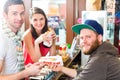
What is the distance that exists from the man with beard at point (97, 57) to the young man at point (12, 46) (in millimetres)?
350

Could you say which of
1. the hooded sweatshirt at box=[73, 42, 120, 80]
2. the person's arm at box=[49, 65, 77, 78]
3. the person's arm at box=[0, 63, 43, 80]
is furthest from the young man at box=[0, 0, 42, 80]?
the hooded sweatshirt at box=[73, 42, 120, 80]

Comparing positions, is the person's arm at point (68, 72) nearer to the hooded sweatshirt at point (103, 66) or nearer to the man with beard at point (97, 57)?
the man with beard at point (97, 57)

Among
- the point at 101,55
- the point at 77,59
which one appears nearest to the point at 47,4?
the point at 77,59

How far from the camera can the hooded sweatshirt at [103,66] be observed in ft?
6.04

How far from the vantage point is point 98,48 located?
6.52ft

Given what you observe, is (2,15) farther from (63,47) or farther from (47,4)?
(47,4)

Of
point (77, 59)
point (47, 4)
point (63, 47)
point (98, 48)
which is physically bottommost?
point (77, 59)

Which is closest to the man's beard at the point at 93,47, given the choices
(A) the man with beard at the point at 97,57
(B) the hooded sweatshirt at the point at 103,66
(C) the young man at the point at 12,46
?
(A) the man with beard at the point at 97,57

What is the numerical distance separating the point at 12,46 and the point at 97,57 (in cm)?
Answer: 63

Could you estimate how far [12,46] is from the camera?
5.96ft

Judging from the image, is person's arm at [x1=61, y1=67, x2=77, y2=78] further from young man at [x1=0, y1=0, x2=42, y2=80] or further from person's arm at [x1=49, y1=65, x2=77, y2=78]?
young man at [x1=0, y1=0, x2=42, y2=80]

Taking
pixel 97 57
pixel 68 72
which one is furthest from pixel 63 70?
pixel 97 57

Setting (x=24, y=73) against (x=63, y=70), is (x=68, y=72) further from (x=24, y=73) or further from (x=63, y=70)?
(x=24, y=73)

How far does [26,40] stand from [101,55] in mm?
746
